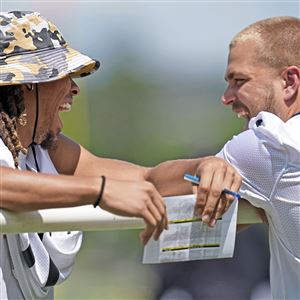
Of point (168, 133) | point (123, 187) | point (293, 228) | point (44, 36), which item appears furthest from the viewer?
point (168, 133)

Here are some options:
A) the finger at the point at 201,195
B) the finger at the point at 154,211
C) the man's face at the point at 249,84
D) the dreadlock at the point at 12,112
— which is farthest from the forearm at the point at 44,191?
the man's face at the point at 249,84

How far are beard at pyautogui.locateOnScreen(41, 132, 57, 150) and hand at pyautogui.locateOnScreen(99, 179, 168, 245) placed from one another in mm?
665

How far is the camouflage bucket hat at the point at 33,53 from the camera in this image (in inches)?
102

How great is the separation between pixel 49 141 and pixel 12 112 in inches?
7.9

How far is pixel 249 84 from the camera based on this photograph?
2871mm

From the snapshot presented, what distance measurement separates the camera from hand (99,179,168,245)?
2.16m

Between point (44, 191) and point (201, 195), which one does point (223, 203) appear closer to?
point (201, 195)

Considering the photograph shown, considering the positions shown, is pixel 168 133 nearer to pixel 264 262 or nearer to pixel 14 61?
pixel 264 262

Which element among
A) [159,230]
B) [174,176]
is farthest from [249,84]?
[159,230]

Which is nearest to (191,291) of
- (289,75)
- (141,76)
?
(289,75)

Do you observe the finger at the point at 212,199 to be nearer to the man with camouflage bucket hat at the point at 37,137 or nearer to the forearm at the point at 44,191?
the man with camouflage bucket hat at the point at 37,137

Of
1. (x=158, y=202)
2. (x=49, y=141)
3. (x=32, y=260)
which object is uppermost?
(x=158, y=202)

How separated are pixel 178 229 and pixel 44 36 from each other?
77cm

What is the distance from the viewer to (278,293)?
8.62 ft
